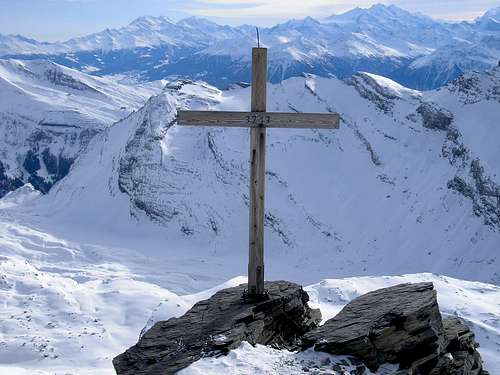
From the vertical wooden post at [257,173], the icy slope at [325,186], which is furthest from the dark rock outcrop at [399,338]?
the icy slope at [325,186]

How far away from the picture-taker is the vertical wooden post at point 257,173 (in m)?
12.5

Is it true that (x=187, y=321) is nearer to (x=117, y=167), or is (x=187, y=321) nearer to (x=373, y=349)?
(x=373, y=349)

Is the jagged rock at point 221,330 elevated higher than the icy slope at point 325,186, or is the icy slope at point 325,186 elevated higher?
the jagged rock at point 221,330

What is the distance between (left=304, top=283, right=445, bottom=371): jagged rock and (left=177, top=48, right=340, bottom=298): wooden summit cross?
92.0 inches

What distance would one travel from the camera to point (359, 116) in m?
120

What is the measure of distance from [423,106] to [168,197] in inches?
2148

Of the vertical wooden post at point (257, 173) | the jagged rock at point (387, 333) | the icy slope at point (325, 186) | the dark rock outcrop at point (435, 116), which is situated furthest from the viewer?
the dark rock outcrop at point (435, 116)

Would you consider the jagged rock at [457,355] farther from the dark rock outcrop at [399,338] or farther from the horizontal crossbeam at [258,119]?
the horizontal crossbeam at [258,119]

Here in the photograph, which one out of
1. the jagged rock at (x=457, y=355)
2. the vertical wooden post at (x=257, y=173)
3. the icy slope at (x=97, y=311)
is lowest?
the icy slope at (x=97, y=311)

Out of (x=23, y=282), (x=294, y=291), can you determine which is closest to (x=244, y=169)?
(x=23, y=282)

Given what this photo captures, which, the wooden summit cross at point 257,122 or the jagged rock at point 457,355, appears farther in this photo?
the wooden summit cross at point 257,122

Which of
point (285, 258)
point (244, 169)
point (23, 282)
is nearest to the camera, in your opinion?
point (23, 282)

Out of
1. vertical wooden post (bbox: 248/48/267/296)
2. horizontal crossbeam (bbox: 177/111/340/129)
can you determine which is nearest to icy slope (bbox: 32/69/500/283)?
vertical wooden post (bbox: 248/48/267/296)

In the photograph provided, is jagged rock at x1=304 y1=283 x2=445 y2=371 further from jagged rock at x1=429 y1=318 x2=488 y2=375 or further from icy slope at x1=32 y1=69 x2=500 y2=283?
icy slope at x1=32 y1=69 x2=500 y2=283
